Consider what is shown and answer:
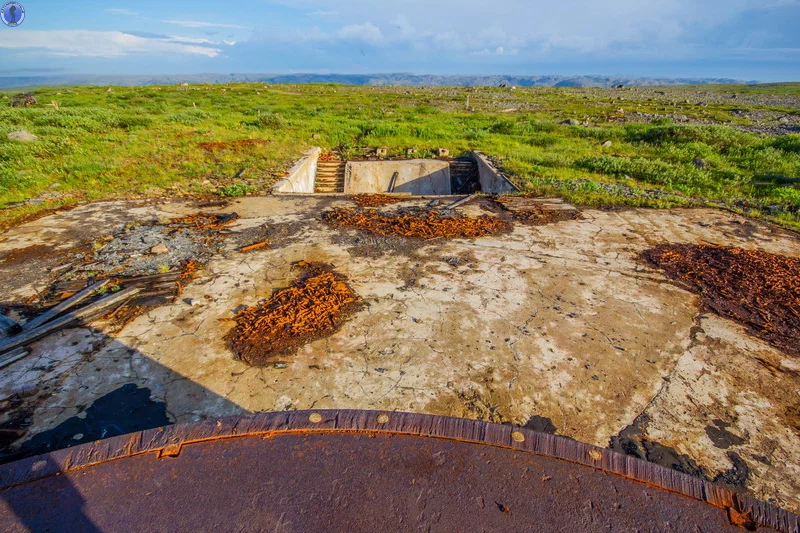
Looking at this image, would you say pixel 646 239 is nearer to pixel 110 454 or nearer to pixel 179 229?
pixel 110 454

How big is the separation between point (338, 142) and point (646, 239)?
39.3ft

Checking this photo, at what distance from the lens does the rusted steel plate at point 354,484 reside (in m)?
1.39

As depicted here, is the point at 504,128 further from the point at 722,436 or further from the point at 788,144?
the point at 722,436

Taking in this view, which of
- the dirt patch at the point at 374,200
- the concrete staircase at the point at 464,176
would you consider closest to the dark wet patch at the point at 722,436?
the dirt patch at the point at 374,200

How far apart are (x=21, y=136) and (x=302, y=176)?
31.6 feet

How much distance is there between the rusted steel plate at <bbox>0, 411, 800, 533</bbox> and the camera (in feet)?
4.56

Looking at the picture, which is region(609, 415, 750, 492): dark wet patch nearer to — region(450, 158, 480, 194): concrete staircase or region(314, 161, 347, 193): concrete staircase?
region(450, 158, 480, 194): concrete staircase

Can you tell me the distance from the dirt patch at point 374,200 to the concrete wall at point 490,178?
2.80m

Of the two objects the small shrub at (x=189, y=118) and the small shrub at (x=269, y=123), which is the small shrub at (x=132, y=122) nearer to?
the small shrub at (x=189, y=118)

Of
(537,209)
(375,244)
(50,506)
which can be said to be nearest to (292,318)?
(375,244)

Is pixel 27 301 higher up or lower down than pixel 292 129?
lower down

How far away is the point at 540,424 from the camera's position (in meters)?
3.00

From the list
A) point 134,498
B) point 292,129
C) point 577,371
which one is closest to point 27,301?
point 134,498

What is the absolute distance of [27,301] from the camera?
14.7 ft
